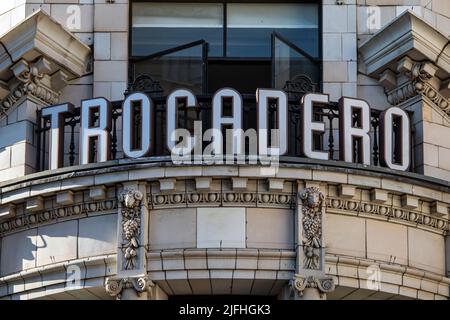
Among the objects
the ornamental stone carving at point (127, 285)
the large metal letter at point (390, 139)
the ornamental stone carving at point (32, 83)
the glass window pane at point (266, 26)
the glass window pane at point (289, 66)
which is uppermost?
the glass window pane at point (266, 26)

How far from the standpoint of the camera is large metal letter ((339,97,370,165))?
39.8m

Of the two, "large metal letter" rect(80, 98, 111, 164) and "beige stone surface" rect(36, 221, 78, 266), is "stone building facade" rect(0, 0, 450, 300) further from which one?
"large metal letter" rect(80, 98, 111, 164)

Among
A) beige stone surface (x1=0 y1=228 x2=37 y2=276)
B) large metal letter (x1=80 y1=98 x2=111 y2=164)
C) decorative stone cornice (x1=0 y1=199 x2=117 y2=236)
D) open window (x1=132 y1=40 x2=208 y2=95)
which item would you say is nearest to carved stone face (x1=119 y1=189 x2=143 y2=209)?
decorative stone cornice (x1=0 y1=199 x2=117 y2=236)

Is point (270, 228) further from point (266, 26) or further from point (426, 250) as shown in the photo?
point (266, 26)

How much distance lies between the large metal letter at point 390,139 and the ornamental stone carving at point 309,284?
308 cm

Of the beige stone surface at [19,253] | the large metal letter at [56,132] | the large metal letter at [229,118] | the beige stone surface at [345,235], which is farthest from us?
the large metal letter at [56,132]

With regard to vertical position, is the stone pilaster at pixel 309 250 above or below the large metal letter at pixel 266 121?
below

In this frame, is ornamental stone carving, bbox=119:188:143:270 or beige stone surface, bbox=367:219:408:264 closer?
ornamental stone carving, bbox=119:188:143:270

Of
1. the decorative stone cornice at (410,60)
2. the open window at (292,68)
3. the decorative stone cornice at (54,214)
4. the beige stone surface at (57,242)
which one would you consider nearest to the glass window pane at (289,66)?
the open window at (292,68)

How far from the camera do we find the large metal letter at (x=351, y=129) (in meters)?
39.8

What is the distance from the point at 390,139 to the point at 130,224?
5587mm

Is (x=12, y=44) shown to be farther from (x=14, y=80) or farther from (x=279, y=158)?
(x=279, y=158)

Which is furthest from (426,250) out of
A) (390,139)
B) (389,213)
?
(390,139)

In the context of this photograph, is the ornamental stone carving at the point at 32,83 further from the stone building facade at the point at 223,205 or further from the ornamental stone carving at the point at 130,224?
the ornamental stone carving at the point at 130,224
